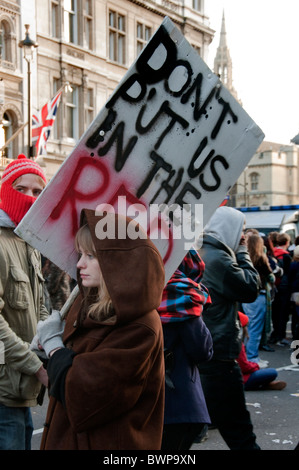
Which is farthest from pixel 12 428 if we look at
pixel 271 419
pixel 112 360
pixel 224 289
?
pixel 271 419

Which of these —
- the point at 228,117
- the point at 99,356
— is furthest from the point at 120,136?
the point at 99,356

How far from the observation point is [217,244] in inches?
162

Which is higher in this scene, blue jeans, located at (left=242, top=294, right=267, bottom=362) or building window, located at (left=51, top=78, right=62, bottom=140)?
building window, located at (left=51, top=78, right=62, bottom=140)

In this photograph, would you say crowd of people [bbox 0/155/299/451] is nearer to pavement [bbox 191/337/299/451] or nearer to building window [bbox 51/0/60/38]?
pavement [bbox 191/337/299/451]

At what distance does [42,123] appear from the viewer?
17.0 m

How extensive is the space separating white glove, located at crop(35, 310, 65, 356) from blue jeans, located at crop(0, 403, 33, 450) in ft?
1.78

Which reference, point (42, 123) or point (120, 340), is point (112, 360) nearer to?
point (120, 340)

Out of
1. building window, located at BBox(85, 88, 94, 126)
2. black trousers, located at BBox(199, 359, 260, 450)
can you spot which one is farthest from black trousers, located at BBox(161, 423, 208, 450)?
building window, located at BBox(85, 88, 94, 126)

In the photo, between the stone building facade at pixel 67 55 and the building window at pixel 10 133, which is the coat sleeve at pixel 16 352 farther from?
the building window at pixel 10 133

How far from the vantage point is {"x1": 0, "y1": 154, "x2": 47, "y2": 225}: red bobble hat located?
116 inches

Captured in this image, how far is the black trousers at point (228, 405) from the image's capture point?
3.88 metres

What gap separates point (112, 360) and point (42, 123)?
Result: 15.6 meters

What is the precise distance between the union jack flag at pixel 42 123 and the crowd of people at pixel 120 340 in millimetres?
13105
